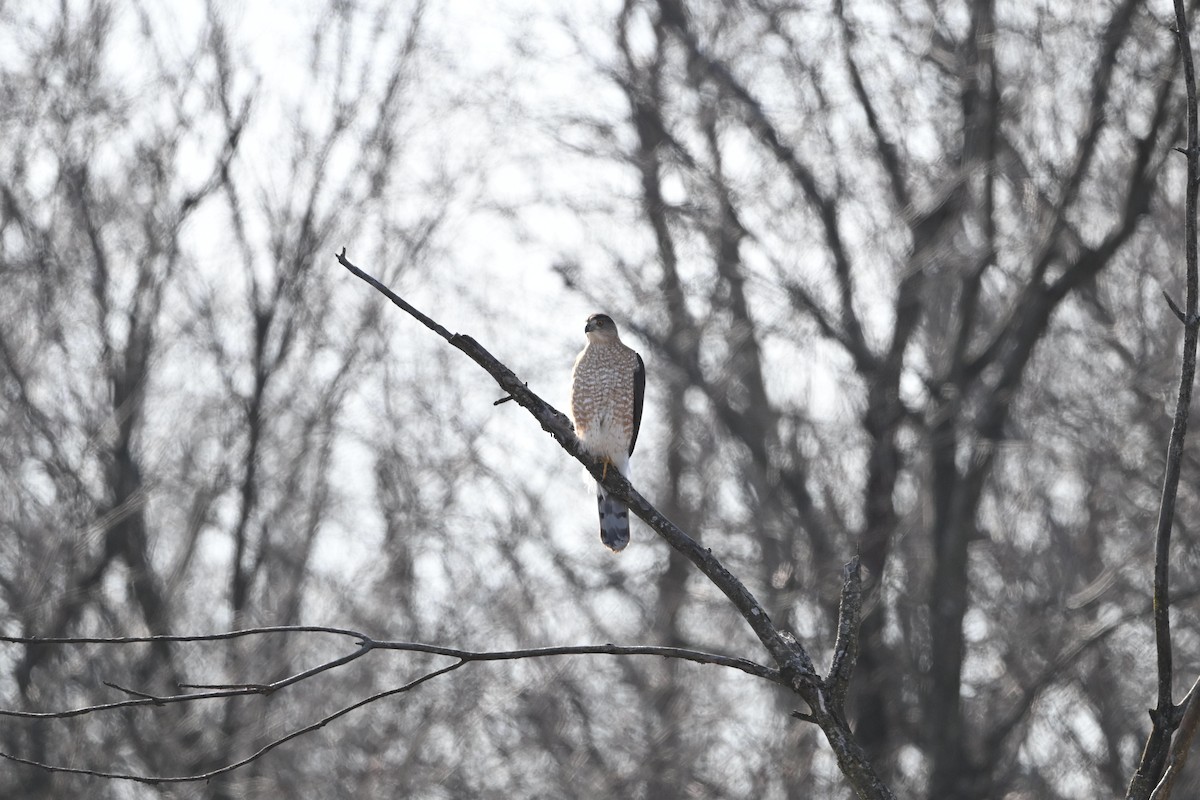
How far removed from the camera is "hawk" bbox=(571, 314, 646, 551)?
7785mm

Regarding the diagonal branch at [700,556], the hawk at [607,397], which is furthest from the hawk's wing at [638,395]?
the diagonal branch at [700,556]

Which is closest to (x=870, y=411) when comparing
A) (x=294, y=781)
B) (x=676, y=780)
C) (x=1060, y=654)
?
(x=1060, y=654)

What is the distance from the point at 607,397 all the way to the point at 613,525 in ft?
3.43

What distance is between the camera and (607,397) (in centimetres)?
781

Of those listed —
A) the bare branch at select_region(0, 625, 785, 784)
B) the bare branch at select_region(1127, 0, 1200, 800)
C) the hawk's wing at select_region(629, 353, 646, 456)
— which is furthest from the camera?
the hawk's wing at select_region(629, 353, 646, 456)

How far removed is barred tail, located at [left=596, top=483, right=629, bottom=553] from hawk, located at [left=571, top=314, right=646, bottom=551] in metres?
0.54

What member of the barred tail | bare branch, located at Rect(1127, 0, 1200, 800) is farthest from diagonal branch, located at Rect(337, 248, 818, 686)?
the barred tail

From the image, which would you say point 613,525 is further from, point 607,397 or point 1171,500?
point 1171,500

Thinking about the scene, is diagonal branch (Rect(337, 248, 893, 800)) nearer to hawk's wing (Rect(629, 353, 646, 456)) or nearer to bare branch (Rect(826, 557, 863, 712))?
bare branch (Rect(826, 557, 863, 712))

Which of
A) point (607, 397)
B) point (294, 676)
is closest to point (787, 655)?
point (294, 676)

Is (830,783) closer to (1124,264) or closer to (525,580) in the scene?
(525,580)

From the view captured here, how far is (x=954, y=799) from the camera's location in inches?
439

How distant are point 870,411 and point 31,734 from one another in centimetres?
740

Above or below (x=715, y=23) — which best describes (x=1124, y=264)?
below
